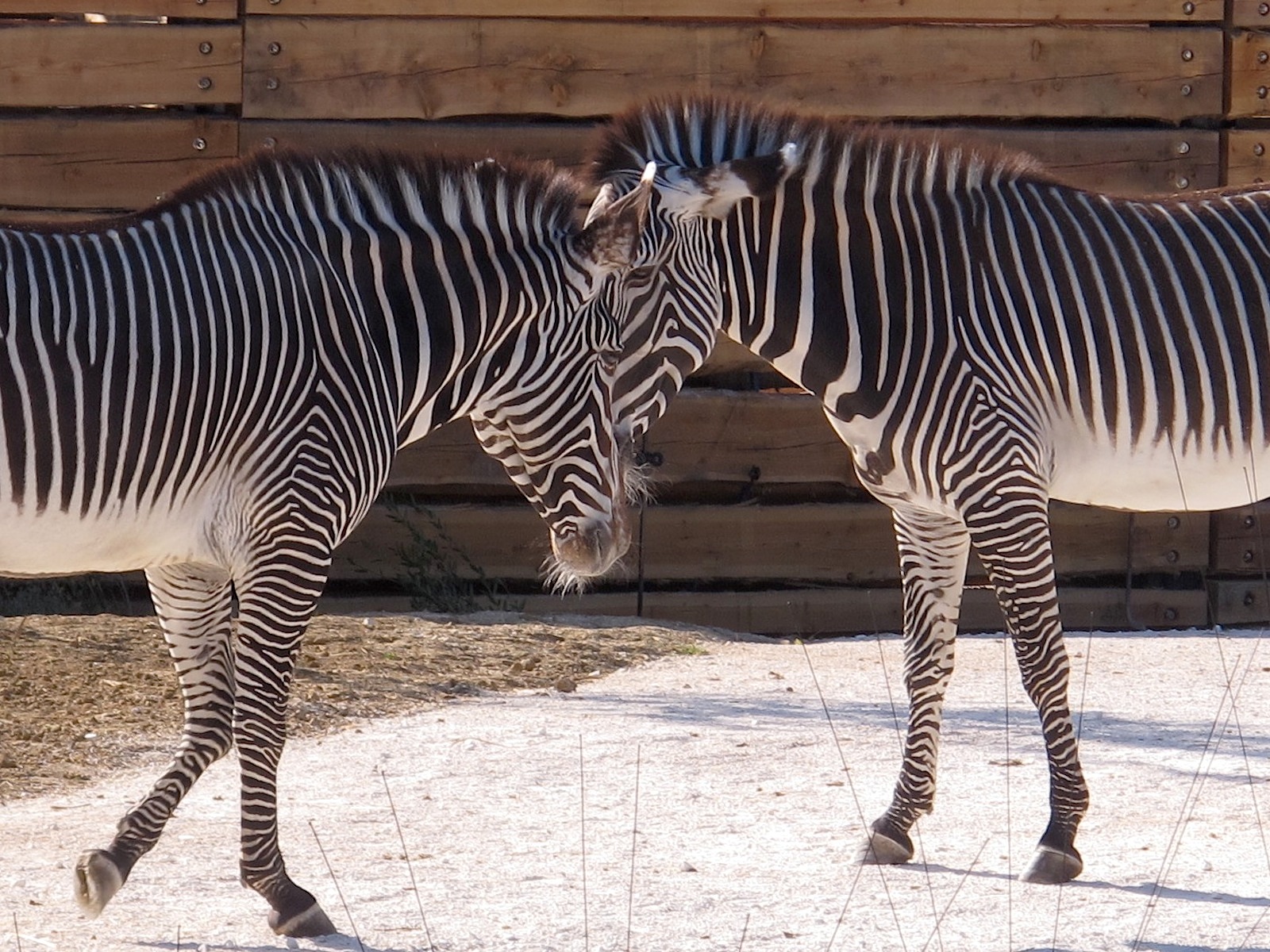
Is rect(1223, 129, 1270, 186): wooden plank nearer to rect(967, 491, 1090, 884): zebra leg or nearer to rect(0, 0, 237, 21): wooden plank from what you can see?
rect(967, 491, 1090, 884): zebra leg

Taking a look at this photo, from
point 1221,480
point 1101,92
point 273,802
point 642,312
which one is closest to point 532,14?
point 1101,92

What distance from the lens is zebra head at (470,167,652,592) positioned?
453 centimetres

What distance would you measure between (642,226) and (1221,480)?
1.91m

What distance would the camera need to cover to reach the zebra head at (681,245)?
16.0ft

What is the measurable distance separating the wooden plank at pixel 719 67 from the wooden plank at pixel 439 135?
65mm

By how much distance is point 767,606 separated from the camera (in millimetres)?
8797

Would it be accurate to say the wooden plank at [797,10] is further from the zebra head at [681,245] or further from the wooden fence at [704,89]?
the zebra head at [681,245]

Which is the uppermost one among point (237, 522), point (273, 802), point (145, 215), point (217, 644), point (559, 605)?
point (145, 215)

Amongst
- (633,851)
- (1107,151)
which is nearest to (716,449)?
(1107,151)

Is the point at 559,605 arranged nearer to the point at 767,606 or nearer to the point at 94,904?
the point at 767,606

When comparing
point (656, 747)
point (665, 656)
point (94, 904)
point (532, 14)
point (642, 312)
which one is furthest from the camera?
point (532, 14)

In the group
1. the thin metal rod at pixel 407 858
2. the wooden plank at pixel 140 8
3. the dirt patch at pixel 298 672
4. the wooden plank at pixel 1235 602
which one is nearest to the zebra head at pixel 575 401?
the thin metal rod at pixel 407 858

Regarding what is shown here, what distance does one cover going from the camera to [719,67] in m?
8.51

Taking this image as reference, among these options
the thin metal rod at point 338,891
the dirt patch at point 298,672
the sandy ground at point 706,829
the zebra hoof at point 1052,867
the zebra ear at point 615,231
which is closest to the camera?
the thin metal rod at point 338,891
